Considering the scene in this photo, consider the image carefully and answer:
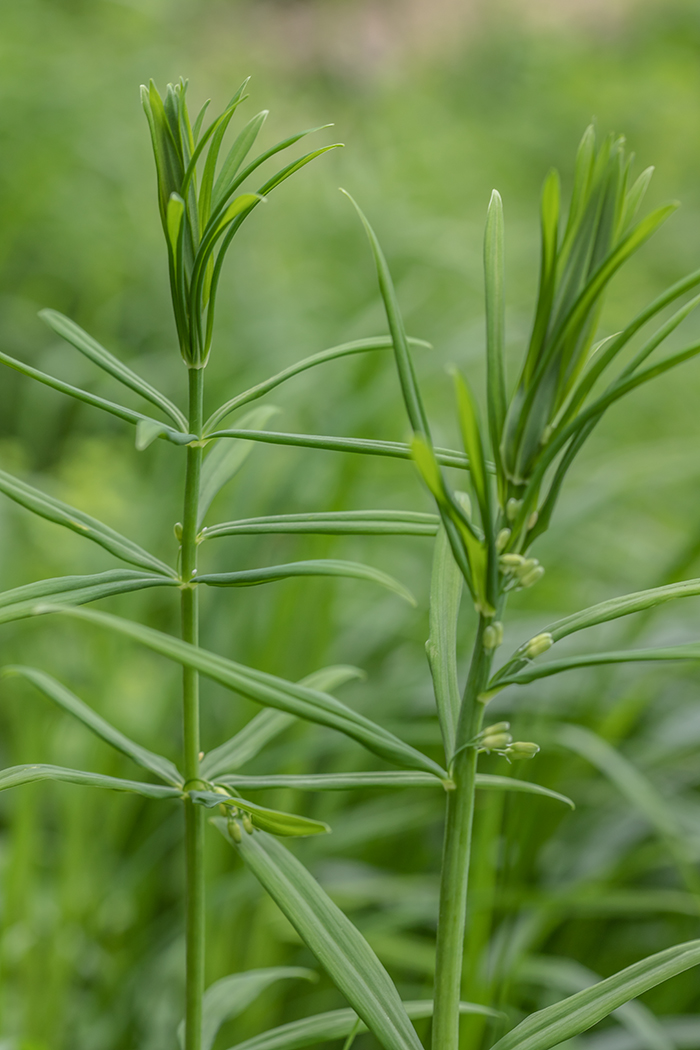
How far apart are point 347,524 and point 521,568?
50mm

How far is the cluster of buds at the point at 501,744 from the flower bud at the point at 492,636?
0.06 ft

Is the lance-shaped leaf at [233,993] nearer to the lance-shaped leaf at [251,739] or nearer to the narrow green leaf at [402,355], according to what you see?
the lance-shaped leaf at [251,739]

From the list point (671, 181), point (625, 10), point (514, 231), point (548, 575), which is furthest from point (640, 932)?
point (625, 10)

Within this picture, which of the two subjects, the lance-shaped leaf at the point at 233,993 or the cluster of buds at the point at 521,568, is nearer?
the cluster of buds at the point at 521,568

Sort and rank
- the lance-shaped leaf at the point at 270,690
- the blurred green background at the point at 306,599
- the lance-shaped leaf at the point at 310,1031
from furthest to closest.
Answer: the blurred green background at the point at 306,599
the lance-shaped leaf at the point at 310,1031
the lance-shaped leaf at the point at 270,690

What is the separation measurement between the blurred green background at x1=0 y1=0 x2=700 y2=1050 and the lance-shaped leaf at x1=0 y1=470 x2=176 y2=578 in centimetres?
27

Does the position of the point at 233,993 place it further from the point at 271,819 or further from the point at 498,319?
the point at 498,319

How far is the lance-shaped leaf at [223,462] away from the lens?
0.31 meters

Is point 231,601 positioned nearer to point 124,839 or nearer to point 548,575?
point 124,839

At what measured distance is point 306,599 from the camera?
35.6 inches

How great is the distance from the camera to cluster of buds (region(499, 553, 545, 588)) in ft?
0.77

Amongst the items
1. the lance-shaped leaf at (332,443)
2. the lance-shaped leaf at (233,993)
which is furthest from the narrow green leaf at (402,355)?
the lance-shaped leaf at (233,993)

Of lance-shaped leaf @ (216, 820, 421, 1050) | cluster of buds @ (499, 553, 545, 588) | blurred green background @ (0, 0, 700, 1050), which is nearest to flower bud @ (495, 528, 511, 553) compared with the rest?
cluster of buds @ (499, 553, 545, 588)

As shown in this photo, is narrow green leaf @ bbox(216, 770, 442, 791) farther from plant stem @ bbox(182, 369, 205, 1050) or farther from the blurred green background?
the blurred green background
